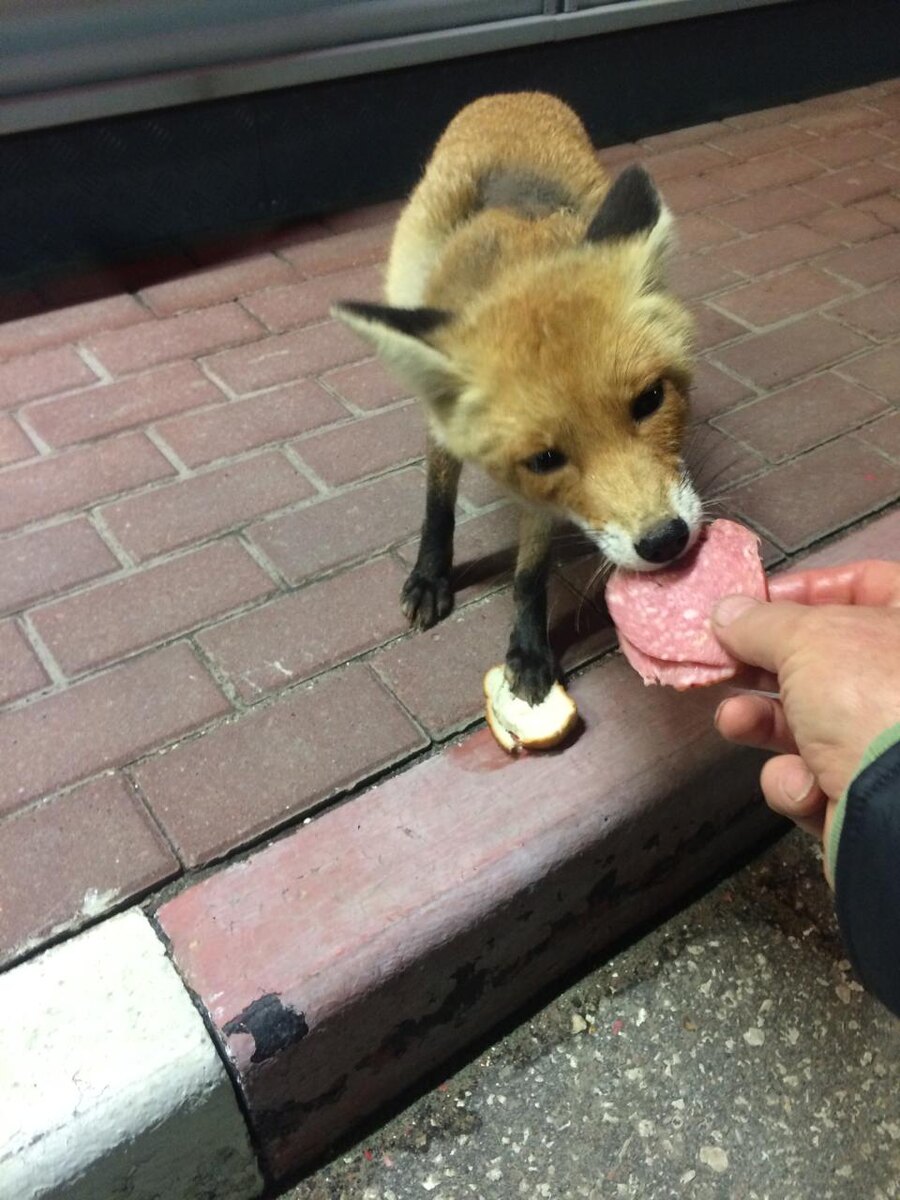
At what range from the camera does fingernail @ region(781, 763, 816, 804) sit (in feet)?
5.08

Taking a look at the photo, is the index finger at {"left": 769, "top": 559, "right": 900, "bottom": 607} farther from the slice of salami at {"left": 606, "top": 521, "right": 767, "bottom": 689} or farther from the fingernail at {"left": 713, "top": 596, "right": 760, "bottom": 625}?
the fingernail at {"left": 713, "top": 596, "right": 760, "bottom": 625}

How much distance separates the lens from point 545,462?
1740 mm

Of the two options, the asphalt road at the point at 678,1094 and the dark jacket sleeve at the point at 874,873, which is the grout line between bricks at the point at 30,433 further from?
the dark jacket sleeve at the point at 874,873

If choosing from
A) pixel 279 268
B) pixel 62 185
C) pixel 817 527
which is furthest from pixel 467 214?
pixel 62 185

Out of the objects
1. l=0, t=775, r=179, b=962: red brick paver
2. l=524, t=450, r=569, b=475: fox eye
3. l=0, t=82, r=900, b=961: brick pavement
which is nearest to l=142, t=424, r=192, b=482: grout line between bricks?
l=0, t=82, r=900, b=961: brick pavement

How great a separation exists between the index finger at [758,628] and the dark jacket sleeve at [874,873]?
261 mm

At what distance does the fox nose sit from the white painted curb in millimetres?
1031

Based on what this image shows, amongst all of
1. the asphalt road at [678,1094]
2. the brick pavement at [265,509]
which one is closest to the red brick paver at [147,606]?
the brick pavement at [265,509]

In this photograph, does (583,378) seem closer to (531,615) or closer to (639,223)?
(639,223)

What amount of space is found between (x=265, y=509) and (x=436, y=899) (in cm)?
124

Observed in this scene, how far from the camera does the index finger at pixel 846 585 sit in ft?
5.79

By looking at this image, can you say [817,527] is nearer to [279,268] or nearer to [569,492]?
[569,492]

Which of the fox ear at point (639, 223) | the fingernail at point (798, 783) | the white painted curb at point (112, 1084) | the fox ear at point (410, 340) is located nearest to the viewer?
the white painted curb at point (112, 1084)

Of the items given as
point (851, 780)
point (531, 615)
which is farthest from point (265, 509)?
point (851, 780)
